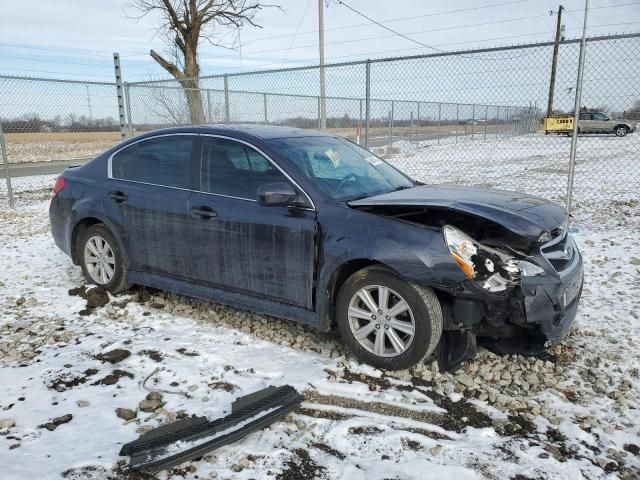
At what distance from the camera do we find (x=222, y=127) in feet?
13.9

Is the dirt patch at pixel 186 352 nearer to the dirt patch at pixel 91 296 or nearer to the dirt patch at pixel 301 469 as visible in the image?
the dirt patch at pixel 91 296

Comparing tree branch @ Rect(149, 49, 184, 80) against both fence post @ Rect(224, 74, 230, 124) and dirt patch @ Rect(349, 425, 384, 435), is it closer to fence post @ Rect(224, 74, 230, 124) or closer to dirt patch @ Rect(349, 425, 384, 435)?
fence post @ Rect(224, 74, 230, 124)

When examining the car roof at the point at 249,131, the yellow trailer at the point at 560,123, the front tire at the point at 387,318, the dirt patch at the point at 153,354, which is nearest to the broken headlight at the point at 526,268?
the front tire at the point at 387,318

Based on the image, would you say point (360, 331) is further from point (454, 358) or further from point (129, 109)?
point (129, 109)

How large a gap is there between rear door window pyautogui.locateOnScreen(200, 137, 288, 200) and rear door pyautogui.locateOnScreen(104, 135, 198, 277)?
18cm

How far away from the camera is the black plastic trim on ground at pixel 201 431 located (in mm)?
2488

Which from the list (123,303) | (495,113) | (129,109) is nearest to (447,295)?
(123,303)

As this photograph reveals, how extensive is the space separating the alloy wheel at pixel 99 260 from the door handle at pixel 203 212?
1180 millimetres

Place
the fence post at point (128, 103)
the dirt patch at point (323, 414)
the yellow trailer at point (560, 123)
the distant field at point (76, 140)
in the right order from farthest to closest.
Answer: the distant field at point (76, 140) → the fence post at point (128, 103) → the yellow trailer at point (560, 123) → the dirt patch at point (323, 414)

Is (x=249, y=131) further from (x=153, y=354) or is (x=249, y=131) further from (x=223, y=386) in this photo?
(x=223, y=386)

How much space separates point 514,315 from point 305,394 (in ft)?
4.55

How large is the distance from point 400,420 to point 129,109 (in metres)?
10.2

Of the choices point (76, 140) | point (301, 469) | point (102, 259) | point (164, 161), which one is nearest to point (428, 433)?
point (301, 469)

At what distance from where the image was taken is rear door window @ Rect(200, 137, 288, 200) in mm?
3842
